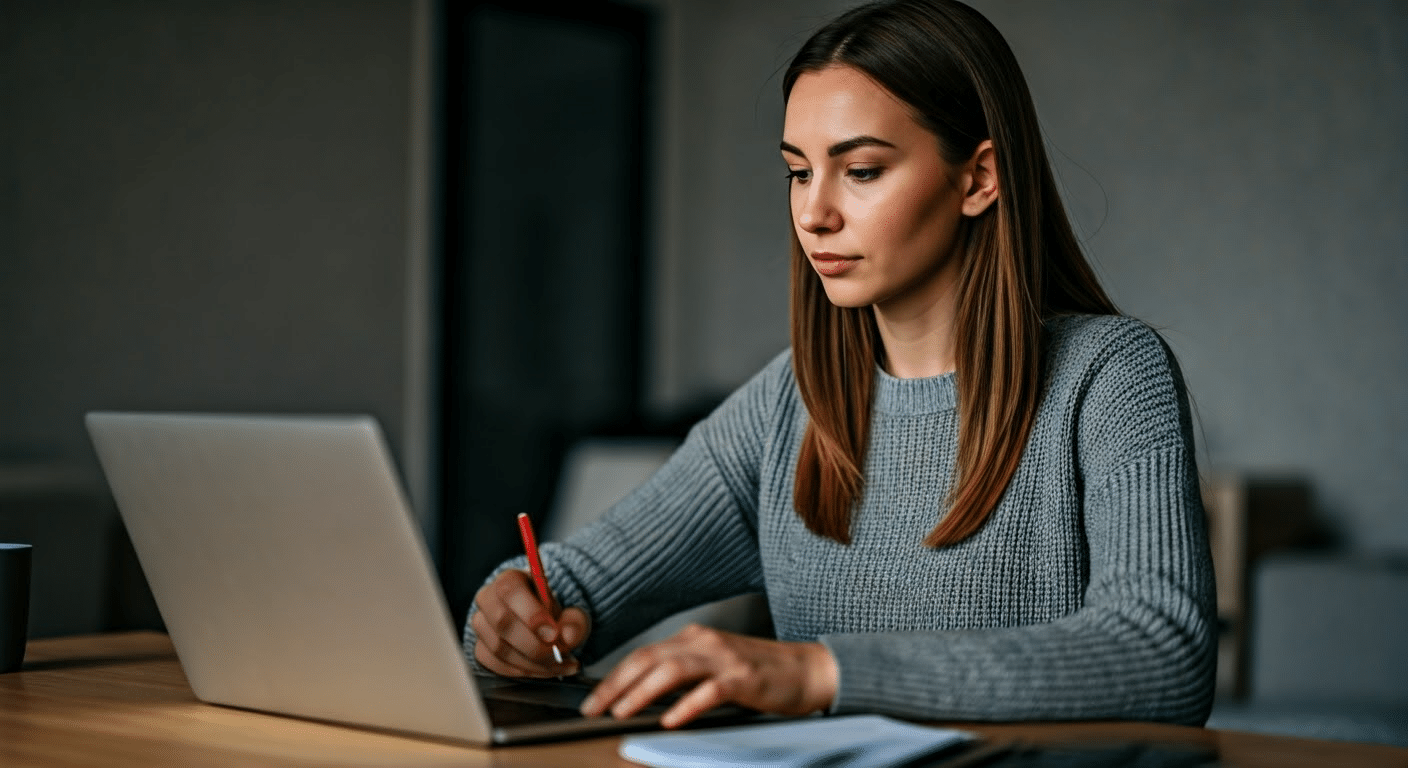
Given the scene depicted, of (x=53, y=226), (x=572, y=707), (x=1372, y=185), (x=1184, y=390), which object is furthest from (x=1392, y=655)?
(x=53, y=226)

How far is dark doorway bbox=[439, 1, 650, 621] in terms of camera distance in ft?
15.6

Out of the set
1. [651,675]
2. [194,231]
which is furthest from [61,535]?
[651,675]

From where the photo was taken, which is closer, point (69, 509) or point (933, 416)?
point (933, 416)

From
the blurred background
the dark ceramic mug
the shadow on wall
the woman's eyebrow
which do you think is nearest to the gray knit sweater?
the woman's eyebrow

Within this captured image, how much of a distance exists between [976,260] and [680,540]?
0.39 m

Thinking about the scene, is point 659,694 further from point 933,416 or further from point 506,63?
point 506,63

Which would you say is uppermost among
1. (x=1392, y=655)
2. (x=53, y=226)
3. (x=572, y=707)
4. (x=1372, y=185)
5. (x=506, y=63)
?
(x=506, y=63)

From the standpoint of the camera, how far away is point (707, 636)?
1015mm

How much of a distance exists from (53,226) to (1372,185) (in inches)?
125

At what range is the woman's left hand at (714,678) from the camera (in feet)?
3.25

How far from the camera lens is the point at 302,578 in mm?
964

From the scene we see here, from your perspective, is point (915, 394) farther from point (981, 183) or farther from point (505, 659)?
point (505, 659)

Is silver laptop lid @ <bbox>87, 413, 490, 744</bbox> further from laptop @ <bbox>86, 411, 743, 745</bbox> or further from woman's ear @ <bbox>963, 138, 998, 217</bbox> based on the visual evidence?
woman's ear @ <bbox>963, 138, 998, 217</bbox>

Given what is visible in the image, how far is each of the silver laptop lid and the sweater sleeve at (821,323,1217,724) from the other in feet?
0.92
